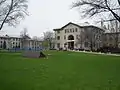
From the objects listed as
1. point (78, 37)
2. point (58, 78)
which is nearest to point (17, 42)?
point (78, 37)

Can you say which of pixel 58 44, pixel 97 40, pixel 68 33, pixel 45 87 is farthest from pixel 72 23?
pixel 45 87

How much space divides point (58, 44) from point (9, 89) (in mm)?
97095

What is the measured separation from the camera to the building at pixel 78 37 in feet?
237

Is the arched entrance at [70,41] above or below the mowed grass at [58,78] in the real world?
above

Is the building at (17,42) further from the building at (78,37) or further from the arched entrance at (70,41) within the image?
Answer: the arched entrance at (70,41)

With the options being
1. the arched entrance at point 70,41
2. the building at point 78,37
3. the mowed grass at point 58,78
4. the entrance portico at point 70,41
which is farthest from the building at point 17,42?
the mowed grass at point 58,78

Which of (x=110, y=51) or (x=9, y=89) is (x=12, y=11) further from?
(x=110, y=51)

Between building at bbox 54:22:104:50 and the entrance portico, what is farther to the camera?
the entrance portico

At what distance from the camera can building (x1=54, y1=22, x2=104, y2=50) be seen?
72.2 metres

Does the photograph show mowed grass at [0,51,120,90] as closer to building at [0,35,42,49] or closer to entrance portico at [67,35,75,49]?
entrance portico at [67,35,75,49]

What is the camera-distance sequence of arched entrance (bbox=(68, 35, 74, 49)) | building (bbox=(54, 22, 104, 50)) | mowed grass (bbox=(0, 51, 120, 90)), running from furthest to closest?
arched entrance (bbox=(68, 35, 74, 49)) → building (bbox=(54, 22, 104, 50)) → mowed grass (bbox=(0, 51, 120, 90))

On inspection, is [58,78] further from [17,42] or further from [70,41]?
[17,42]

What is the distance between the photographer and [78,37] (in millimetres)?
88312

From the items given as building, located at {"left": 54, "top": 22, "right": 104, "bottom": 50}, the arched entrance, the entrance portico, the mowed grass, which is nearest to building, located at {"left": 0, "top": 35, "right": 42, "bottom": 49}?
building, located at {"left": 54, "top": 22, "right": 104, "bottom": 50}
